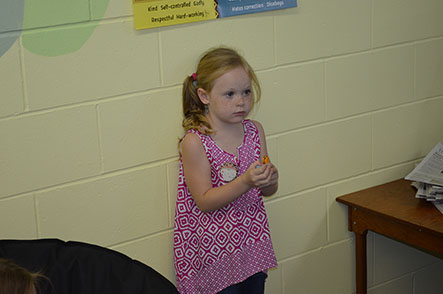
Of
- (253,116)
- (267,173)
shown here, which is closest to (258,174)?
(267,173)

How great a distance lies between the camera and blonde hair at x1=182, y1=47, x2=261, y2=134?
2.02m

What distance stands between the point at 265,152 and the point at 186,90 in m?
0.31

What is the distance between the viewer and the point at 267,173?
6.32 ft

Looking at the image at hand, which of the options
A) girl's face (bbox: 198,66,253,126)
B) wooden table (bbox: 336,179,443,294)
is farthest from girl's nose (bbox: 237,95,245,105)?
wooden table (bbox: 336,179,443,294)

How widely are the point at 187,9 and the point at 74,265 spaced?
0.84 meters

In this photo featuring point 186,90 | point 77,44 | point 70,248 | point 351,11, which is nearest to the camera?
point 70,248

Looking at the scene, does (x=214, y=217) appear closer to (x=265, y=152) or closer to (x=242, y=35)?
(x=265, y=152)

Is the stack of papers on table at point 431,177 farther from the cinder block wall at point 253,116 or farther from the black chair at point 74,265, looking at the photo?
the black chair at point 74,265

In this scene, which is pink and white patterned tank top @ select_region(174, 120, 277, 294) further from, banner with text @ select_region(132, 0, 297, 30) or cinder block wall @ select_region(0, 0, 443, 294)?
banner with text @ select_region(132, 0, 297, 30)

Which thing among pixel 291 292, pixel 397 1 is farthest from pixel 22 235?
pixel 397 1

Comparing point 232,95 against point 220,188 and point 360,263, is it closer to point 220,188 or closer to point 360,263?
point 220,188

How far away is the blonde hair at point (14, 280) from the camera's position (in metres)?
1.25

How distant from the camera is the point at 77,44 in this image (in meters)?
1.91

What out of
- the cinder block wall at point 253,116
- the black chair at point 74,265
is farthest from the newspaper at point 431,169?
the black chair at point 74,265
